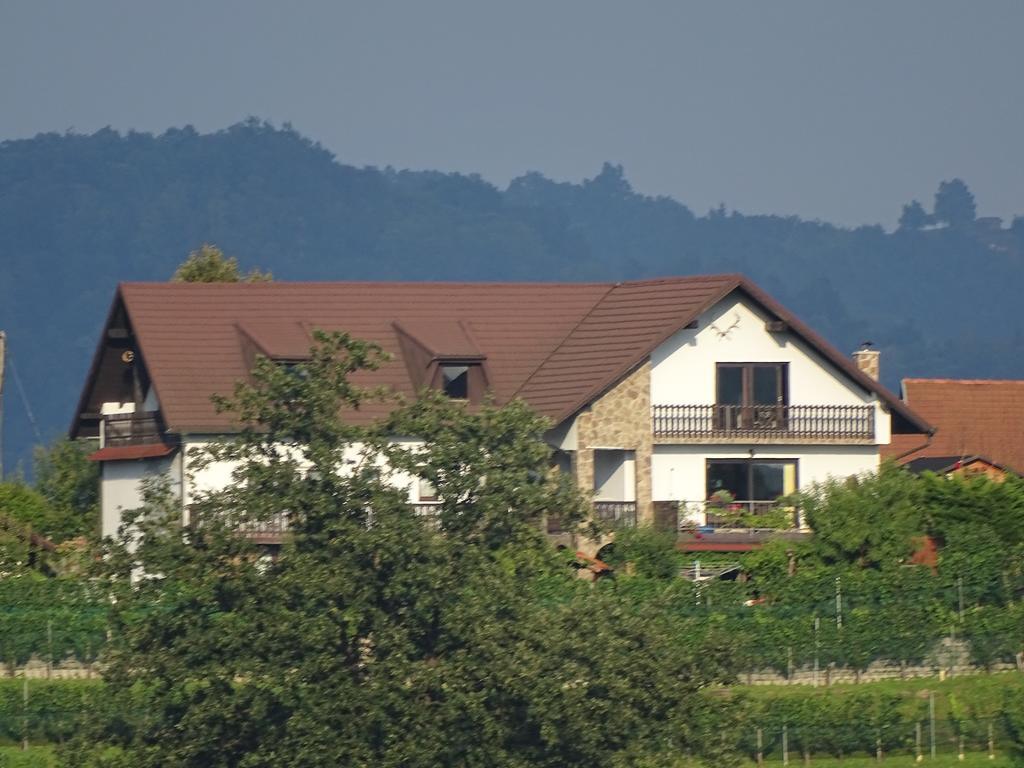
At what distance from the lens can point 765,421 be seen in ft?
172

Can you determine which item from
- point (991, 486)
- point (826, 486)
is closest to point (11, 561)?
point (826, 486)

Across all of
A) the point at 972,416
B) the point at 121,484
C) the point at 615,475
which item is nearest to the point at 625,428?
the point at 615,475

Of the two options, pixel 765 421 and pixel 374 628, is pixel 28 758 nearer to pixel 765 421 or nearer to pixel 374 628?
pixel 374 628

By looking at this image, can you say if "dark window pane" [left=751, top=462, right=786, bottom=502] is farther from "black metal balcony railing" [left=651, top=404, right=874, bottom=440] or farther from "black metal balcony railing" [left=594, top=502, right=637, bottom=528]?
"black metal balcony railing" [left=594, top=502, right=637, bottom=528]

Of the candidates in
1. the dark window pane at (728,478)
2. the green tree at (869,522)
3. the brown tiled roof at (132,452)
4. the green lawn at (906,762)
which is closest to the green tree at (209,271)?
the brown tiled roof at (132,452)

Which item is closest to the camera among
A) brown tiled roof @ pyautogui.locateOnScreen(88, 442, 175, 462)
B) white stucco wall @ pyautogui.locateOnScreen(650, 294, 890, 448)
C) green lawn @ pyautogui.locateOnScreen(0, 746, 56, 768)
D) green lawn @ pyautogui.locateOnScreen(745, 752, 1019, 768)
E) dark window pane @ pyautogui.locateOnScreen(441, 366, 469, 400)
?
green lawn @ pyautogui.locateOnScreen(0, 746, 56, 768)

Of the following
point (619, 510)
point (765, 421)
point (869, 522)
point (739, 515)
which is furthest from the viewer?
point (765, 421)

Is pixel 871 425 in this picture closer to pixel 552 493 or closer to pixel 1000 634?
pixel 1000 634

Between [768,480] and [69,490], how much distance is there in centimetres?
1940

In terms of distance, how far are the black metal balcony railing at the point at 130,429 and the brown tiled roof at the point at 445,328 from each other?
1472 mm

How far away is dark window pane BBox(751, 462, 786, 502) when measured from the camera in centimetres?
A: 5272

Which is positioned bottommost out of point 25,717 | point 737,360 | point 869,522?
point 25,717

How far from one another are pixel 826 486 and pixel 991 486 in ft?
13.3

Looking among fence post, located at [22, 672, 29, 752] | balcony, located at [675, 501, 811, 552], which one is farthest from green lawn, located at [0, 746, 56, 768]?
balcony, located at [675, 501, 811, 552]
